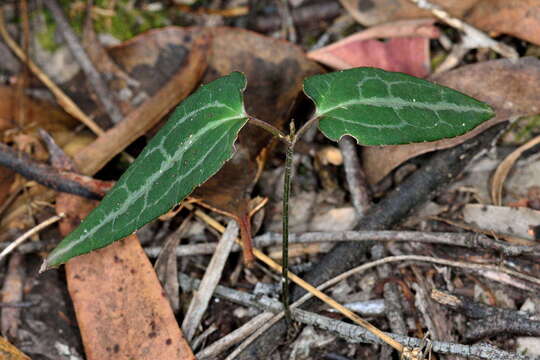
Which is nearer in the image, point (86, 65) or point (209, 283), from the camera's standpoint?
point (209, 283)

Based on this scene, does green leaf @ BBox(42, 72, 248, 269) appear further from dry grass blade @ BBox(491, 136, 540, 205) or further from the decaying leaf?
dry grass blade @ BBox(491, 136, 540, 205)

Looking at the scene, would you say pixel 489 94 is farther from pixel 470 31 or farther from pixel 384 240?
pixel 384 240

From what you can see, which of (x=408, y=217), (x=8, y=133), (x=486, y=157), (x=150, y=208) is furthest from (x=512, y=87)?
(x=8, y=133)

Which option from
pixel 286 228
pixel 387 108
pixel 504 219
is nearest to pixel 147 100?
pixel 286 228

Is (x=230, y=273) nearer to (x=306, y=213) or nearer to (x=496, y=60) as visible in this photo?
(x=306, y=213)

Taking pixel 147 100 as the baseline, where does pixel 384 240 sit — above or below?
below

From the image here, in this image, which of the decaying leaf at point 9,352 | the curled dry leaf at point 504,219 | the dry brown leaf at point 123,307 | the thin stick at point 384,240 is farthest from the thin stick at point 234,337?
the curled dry leaf at point 504,219
